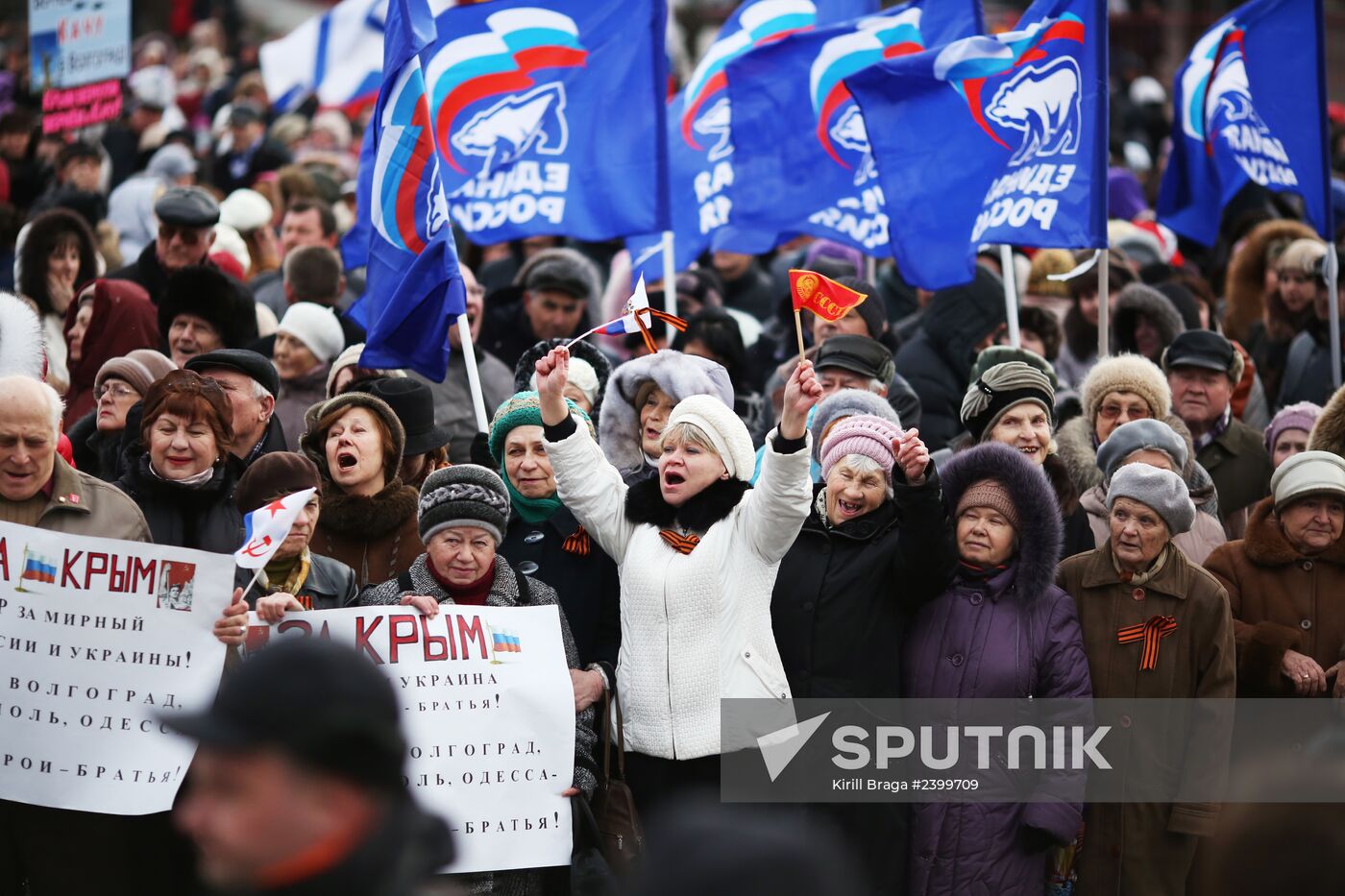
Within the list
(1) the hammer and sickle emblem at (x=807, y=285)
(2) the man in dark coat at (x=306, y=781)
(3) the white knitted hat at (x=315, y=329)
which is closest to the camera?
(2) the man in dark coat at (x=306, y=781)

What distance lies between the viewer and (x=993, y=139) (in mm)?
8758

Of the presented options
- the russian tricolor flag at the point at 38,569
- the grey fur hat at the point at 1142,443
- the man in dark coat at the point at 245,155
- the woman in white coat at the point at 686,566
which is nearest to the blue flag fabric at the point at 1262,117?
the grey fur hat at the point at 1142,443

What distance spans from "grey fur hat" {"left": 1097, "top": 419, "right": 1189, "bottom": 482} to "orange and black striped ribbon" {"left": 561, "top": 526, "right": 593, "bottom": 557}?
2.10m

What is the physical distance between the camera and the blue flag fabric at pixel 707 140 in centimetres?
1050

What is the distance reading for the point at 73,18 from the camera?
42.1ft

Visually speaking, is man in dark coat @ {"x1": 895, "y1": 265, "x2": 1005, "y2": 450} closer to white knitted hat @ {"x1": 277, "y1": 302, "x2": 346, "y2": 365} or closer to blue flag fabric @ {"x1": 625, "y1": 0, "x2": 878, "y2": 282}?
blue flag fabric @ {"x1": 625, "y1": 0, "x2": 878, "y2": 282}

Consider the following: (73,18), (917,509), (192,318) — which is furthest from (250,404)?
(73,18)

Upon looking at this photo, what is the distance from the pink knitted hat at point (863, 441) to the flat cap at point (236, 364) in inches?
91.4

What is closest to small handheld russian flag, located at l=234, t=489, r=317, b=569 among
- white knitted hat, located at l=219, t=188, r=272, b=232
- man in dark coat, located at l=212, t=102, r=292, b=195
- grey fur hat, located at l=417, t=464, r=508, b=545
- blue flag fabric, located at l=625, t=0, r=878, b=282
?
grey fur hat, located at l=417, t=464, r=508, b=545

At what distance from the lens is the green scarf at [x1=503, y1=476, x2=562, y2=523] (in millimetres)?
6316

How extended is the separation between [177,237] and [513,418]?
3.74 meters

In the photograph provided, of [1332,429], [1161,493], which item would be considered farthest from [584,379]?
[1332,429]

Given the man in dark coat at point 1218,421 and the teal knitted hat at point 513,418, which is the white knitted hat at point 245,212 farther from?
the man in dark coat at point 1218,421

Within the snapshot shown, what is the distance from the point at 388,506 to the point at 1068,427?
10.0ft
